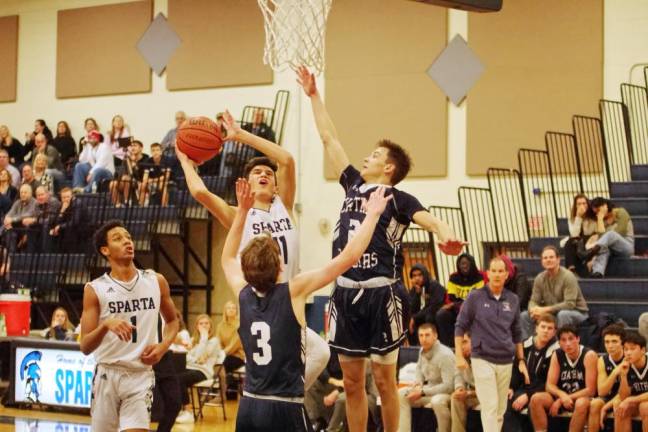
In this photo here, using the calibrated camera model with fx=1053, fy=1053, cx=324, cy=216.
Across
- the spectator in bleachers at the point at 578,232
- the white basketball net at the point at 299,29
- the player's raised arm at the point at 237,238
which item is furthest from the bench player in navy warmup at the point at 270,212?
the spectator in bleachers at the point at 578,232

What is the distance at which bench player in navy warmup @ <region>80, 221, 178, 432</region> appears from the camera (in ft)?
21.8

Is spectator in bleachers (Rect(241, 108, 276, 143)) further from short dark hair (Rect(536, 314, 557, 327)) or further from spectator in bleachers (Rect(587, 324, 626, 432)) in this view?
spectator in bleachers (Rect(587, 324, 626, 432))

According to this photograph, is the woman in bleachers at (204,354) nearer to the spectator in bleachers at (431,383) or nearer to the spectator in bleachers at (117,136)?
the spectator in bleachers at (431,383)

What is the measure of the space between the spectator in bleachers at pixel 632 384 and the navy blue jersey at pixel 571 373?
425mm

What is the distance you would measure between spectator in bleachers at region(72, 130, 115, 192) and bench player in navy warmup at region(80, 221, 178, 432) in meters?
11.5

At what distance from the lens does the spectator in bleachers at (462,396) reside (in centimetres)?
1055

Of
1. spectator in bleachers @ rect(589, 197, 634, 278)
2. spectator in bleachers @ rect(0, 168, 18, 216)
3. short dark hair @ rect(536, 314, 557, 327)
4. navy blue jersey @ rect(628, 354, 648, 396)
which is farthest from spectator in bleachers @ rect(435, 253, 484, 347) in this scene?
spectator in bleachers @ rect(0, 168, 18, 216)

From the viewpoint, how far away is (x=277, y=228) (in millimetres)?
6785

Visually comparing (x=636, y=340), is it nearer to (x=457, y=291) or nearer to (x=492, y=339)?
(x=492, y=339)

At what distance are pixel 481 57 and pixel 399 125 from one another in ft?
5.46

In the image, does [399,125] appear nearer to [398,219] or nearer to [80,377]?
[80,377]

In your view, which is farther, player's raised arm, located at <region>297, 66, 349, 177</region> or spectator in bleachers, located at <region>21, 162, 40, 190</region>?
spectator in bleachers, located at <region>21, 162, 40, 190</region>

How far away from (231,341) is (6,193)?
6.04 metres

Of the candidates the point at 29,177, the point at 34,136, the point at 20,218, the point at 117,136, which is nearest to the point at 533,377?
the point at 20,218
